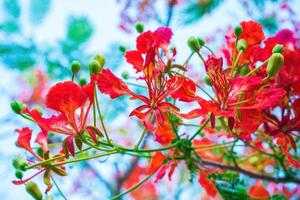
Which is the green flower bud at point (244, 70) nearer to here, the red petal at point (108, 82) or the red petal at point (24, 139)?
the red petal at point (108, 82)

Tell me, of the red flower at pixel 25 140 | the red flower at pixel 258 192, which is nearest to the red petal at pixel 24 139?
the red flower at pixel 25 140

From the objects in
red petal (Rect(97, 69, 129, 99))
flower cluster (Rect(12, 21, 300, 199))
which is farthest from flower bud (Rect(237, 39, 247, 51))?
red petal (Rect(97, 69, 129, 99))

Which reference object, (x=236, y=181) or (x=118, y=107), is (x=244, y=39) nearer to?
(x=236, y=181)

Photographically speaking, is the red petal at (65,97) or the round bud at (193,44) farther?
the round bud at (193,44)

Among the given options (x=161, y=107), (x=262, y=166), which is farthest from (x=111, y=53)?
(x=161, y=107)

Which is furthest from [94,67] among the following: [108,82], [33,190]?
[33,190]

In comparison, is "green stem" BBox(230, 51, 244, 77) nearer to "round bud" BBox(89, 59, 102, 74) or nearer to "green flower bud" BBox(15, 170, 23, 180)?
"round bud" BBox(89, 59, 102, 74)

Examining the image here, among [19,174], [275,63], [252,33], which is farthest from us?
[252,33]

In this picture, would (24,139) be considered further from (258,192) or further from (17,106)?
(258,192)
